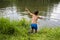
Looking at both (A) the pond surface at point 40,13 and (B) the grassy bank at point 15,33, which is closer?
(B) the grassy bank at point 15,33

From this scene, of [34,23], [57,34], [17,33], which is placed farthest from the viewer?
[34,23]

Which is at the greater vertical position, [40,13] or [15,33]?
[15,33]

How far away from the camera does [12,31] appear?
24.9 feet

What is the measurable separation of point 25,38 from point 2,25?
48.9 inches

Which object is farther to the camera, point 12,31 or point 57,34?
point 12,31

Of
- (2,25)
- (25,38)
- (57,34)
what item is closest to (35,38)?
(25,38)

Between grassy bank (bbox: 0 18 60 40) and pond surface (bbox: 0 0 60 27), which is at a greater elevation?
grassy bank (bbox: 0 18 60 40)

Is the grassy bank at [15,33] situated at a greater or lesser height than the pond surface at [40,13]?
greater

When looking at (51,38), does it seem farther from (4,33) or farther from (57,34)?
(4,33)

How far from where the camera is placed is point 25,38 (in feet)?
23.0

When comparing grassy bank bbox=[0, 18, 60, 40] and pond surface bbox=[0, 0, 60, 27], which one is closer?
grassy bank bbox=[0, 18, 60, 40]

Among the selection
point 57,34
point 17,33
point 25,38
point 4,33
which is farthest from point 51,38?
point 4,33

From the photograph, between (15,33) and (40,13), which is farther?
(40,13)

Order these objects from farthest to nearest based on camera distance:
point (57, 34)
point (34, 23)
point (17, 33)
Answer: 1. point (34, 23)
2. point (17, 33)
3. point (57, 34)
